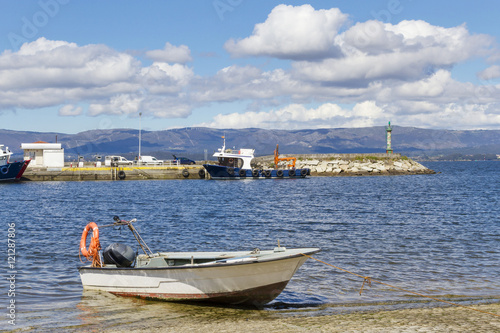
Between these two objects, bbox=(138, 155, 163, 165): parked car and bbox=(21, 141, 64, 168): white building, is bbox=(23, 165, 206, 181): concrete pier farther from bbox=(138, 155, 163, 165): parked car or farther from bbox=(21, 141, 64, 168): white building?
bbox=(138, 155, 163, 165): parked car

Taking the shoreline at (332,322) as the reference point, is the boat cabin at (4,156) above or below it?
above

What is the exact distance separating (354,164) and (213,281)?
81.0 metres

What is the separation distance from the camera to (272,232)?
25.9m

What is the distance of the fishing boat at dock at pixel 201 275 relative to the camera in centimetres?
1195

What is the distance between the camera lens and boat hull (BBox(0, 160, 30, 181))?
68.4 metres

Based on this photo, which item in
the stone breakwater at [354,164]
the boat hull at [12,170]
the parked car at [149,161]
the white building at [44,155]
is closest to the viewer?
the boat hull at [12,170]

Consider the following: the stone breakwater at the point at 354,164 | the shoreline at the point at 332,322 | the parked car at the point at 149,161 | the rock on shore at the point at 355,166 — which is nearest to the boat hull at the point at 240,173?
the parked car at the point at 149,161

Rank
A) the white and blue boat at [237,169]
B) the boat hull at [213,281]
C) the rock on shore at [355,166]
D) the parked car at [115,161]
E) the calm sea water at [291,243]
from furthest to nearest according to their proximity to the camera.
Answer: the rock on shore at [355,166] < the parked car at [115,161] < the white and blue boat at [237,169] < the calm sea water at [291,243] < the boat hull at [213,281]

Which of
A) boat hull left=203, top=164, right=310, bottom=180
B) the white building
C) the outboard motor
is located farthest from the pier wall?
the outboard motor

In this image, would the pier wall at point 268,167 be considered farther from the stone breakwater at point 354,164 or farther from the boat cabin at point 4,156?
the boat cabin at point 4,156

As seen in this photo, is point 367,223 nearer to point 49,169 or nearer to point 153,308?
point 153,308

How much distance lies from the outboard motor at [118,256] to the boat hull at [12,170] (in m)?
61.0

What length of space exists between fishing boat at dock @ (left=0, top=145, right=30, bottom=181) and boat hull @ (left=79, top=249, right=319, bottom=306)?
61.8 m

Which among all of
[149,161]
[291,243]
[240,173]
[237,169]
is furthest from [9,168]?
[291,243]
